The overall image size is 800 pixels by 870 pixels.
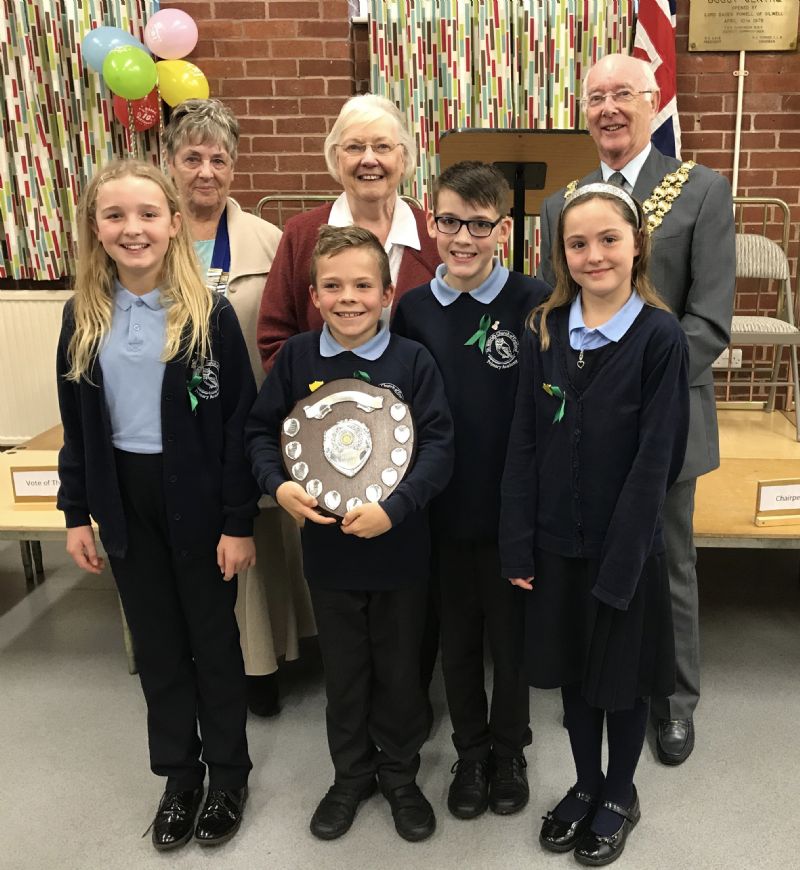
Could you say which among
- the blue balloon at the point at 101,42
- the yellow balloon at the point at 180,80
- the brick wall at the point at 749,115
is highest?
the blue balloon at the point at 101,42

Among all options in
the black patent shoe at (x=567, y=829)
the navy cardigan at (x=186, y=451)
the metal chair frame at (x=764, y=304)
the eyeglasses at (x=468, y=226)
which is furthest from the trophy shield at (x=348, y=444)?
the metal chair frame at (x=764, y=304)

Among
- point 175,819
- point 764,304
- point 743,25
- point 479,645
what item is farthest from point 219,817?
point 743,25

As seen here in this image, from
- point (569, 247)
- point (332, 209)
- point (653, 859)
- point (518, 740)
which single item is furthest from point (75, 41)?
point (653, 859)

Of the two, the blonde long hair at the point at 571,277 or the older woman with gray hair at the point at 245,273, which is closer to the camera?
the blonde long hair at the point at 571,277

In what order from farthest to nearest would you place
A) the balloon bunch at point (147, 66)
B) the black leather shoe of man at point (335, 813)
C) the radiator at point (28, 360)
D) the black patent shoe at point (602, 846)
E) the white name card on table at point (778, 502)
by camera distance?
the radiator at point (28, 360) < the balloon bunch at point (147, 66) < the white name card on table at point (778, 502) < the black leather shoe of man at point (335, 813) < the black patent shoe at point (602, 846)

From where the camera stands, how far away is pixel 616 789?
1.72m

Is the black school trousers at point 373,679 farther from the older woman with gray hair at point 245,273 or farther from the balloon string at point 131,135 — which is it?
the balloon string at point 131,135

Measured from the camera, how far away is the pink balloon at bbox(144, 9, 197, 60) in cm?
377

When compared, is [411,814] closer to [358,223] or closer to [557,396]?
[557,396]

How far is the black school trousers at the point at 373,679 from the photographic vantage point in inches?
68.4

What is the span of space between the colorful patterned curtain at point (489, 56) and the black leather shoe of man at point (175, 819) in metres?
3.13

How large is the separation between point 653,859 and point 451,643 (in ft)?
2.04

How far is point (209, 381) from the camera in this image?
1648mm

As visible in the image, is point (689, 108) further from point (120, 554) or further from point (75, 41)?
point (120, 554)
